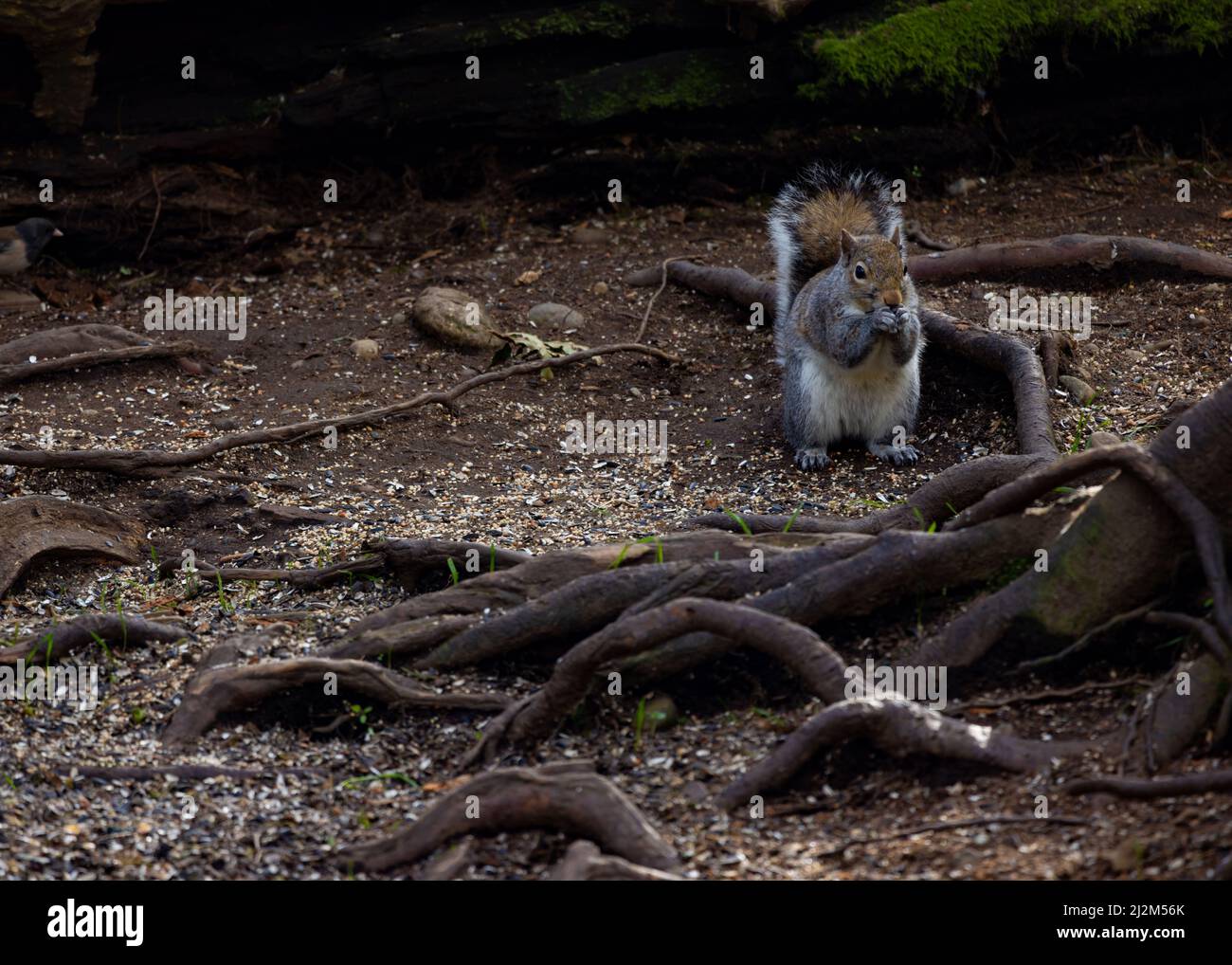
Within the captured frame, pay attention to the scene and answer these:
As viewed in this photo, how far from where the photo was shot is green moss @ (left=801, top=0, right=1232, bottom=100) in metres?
9.21

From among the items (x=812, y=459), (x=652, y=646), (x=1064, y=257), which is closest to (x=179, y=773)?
(x=652, y=646)

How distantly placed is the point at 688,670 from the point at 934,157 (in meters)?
6.23

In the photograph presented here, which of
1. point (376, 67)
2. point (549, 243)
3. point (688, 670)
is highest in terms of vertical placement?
point (376, 67)

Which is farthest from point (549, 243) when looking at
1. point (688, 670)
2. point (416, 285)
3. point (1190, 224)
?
point (688, 670)

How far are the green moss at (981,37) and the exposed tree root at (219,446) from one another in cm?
303

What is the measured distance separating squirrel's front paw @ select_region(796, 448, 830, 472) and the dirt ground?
0.10m

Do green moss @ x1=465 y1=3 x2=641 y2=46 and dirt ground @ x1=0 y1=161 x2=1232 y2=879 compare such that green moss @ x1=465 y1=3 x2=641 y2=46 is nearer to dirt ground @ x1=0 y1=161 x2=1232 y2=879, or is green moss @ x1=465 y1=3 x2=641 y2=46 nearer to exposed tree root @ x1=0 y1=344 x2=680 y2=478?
dirt ground @ x1=0 y1=161 x2=1232 y2=879

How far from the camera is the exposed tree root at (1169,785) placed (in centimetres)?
319

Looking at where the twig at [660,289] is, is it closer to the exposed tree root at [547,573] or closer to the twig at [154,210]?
the twig at [154,210]

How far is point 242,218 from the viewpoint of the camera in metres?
9.20

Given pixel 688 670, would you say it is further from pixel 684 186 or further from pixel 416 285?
pixel 684 186

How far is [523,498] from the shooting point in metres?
6.34

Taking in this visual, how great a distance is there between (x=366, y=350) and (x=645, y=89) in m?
2.83

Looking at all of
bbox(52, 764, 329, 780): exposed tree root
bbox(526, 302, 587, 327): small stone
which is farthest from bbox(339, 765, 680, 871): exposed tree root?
bbox(526, 302, 587, 327): small stone
